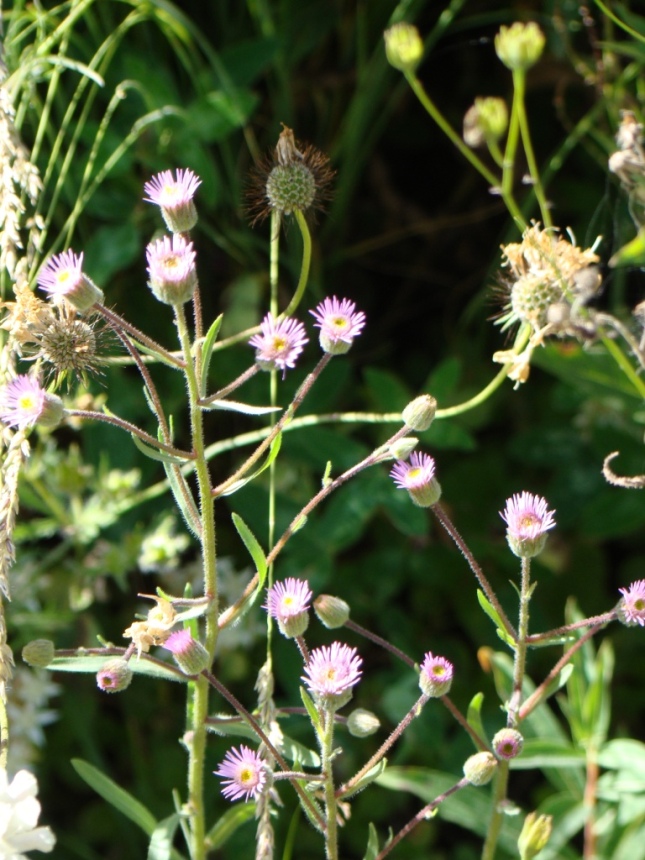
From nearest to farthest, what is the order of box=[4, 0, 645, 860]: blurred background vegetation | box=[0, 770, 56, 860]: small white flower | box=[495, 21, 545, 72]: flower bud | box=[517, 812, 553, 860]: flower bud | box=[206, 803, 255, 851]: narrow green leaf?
box=[0, 770, 56, 860]: small white flower → box=[517, 812, 553, 860]: flower bud → box=[206, 803, 255, 851]: narrow green leaf → box=[495, 21, 545, 72]: flower bud → box=[4, 0, 645, 860]: blurred background vegetation

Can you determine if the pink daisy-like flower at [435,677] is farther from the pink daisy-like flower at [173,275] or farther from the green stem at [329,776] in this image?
the pink daisy-like flower at [173,275]

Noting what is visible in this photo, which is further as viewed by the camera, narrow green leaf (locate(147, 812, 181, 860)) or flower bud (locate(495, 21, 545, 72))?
flower bud (locate(495, 21, 545, 72))

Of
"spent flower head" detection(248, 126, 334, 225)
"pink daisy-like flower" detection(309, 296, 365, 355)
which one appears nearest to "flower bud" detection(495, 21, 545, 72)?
"spent flower head" detection(248, 126, 334, 225)

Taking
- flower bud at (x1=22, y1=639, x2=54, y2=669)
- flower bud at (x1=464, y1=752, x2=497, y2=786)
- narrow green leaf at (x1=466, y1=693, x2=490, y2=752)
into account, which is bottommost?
flower bud at (x1=464, y1=752, x2=497, y2=786)

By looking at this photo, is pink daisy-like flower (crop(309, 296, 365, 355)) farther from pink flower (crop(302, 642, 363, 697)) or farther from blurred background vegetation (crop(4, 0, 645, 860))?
blurred background vegetation (crop(4, 0, 645, 860))

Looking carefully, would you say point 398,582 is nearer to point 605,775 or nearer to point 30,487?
point 605,775

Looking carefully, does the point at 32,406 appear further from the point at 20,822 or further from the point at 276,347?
the point at 20,822
